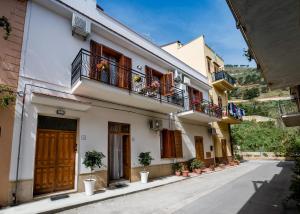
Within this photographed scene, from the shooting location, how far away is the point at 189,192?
8.46 m

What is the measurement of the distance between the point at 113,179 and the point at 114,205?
3.78 meters

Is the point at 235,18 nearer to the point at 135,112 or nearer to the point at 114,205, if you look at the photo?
the point at 114,205

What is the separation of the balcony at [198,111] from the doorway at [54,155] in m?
7.99

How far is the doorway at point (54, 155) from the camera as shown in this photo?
24.1ft

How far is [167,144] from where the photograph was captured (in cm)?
1302

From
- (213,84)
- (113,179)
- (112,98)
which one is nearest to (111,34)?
(112,98)

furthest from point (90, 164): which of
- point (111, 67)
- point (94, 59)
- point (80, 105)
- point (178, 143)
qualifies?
point (178, 143)

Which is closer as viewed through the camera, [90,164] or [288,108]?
[90,164]

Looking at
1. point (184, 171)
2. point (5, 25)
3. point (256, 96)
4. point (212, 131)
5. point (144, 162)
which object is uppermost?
point (256, 96)

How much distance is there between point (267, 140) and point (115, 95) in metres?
25.4

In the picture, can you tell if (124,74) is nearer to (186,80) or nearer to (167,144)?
(167,144)

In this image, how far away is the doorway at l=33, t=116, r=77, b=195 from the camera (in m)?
7.33

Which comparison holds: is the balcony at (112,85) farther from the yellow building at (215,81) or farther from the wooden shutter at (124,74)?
the yellow building at (215,81)

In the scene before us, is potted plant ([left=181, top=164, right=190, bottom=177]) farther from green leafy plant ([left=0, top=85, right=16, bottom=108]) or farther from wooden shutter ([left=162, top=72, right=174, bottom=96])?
green leafy plant ([left=0, top=85, right=16, bottom=108])
